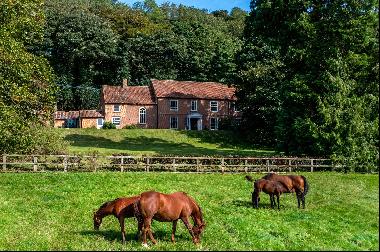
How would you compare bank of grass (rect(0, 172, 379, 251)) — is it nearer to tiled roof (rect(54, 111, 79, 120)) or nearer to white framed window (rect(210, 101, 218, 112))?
white framed window (rect(210, 101, 218, 112))

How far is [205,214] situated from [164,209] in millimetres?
6270

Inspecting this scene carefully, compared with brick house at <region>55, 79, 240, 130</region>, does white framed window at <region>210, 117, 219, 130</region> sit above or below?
below

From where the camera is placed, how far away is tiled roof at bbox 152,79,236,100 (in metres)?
88.1

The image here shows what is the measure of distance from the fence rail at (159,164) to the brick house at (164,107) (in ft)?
160

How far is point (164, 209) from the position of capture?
14.3 meters

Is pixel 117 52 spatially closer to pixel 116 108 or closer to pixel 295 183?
pixel 116 108

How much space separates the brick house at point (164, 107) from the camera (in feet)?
289

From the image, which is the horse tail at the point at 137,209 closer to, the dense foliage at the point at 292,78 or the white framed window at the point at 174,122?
the dense foliage at the point at 292,78

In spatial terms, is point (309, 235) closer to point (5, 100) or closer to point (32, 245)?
point (32, 245)

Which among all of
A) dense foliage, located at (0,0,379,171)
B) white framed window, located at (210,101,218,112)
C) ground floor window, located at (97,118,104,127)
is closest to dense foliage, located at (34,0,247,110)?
white framed window, located at (210,101,218,112)

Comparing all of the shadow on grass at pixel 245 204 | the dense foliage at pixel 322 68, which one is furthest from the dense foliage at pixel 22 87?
the dense foliage at pixel 322 68

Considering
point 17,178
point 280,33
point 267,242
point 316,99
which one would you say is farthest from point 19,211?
point 280,33

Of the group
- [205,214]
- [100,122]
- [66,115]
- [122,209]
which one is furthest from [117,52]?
[122,209]

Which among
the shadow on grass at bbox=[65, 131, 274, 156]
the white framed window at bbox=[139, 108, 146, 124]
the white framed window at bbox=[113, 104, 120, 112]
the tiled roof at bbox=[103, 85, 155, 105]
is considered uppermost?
the tiled roof at bbox=[103, 85, 155, 105]
